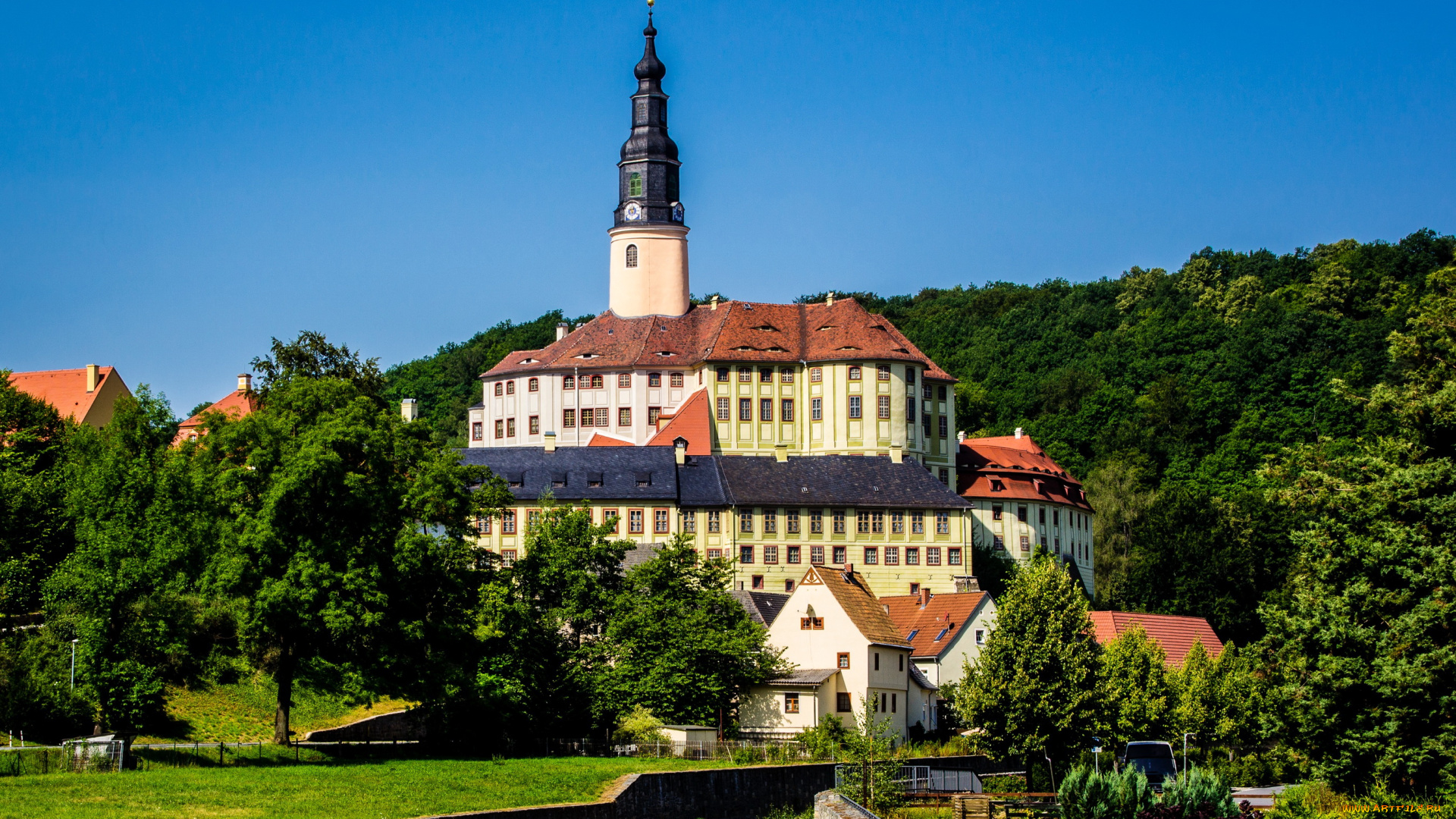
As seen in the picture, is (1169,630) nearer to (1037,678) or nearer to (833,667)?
→ (833,667)

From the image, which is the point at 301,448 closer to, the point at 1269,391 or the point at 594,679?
the point at 594,679

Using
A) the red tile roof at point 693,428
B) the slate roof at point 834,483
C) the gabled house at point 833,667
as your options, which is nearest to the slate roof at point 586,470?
the slate roof at point 834,483

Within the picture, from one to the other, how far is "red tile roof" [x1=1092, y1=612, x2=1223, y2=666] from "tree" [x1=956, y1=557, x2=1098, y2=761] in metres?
21.9

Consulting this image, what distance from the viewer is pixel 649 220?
102438 millimetres

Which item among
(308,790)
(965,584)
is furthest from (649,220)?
(308,790)

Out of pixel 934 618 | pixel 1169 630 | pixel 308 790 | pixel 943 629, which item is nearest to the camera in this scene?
pixel 308 790

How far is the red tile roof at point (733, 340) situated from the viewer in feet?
303

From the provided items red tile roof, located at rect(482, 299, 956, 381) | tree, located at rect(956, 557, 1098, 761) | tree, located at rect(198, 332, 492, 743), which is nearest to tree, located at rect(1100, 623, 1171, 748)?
tree, located at rect(956, 557, 1098, 761)

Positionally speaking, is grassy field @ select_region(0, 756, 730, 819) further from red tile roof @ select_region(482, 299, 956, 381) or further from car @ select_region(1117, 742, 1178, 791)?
red tile roof @ select_region(482, 299, 956, 381)

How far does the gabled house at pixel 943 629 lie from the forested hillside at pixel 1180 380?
20435mm

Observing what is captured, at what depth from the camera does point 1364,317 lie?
126812 millimetres

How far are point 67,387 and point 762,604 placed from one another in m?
43.4

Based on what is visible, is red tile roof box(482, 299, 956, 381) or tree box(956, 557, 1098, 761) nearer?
tree box(956, 557, 1098, 761)

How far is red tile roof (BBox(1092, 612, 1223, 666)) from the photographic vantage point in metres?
65.5
